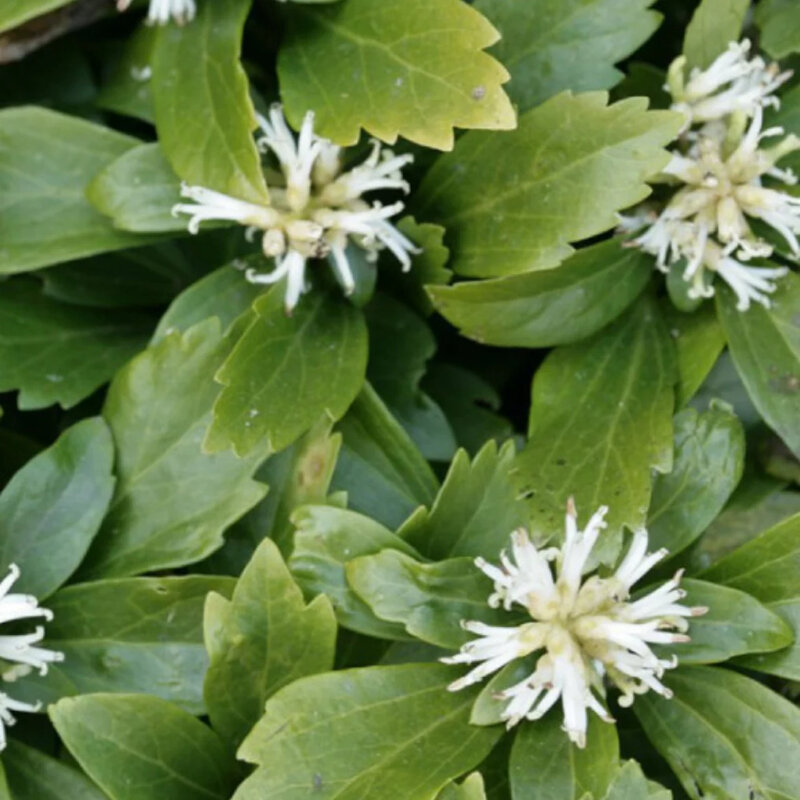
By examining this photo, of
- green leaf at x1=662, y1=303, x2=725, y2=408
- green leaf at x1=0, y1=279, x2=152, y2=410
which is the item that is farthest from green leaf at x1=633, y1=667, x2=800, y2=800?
green leaf at x1=0, y1=279, x2=152, y2=410

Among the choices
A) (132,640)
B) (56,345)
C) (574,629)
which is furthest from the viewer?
(56,345)

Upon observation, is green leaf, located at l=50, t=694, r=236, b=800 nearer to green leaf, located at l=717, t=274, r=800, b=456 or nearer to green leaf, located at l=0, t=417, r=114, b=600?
green leaf, located at l=0, t=417, r=114, b=600

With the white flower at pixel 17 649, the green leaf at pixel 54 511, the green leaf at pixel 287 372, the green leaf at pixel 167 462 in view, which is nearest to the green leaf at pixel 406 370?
the green leaf at pixel 287 372

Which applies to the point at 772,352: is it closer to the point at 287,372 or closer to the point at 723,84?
the point at 723,84

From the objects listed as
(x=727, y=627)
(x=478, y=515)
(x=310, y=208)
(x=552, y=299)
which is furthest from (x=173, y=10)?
(x=727, y=627)

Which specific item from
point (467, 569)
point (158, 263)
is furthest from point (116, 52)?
point (467, 569)

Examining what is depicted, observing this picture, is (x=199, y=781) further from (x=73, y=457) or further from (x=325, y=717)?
(x=73, y=457)
